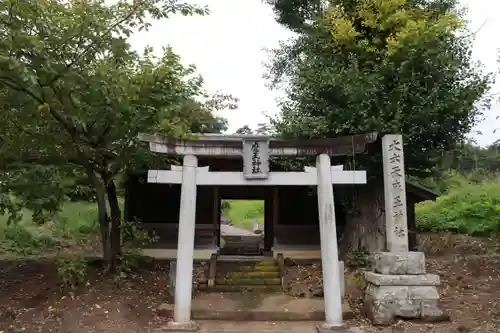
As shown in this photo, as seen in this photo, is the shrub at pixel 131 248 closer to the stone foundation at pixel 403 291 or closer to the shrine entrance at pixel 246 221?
the shrine entrance at pixel 246 221

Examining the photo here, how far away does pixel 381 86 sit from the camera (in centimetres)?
1108

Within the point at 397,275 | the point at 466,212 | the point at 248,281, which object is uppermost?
the point at 466,212

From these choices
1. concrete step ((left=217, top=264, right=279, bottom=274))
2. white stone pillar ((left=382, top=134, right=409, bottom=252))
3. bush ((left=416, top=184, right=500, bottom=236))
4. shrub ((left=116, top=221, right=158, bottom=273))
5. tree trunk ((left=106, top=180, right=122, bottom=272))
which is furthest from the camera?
bush ((left=416, top=184, right=500, bottom=236))

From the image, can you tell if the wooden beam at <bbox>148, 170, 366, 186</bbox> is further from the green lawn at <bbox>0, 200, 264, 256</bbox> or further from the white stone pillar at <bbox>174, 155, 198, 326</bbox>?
the green lawn at <bbox>0, 200, 264, 256</bbox>

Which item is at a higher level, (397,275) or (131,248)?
(131,248)

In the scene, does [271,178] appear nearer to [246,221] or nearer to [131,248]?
[131,248]

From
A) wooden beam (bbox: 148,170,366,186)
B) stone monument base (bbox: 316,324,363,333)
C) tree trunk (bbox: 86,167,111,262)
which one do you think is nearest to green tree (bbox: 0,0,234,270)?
tree trunk (bbox: 86,167,111,262)

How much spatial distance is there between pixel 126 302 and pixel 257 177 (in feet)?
12.8

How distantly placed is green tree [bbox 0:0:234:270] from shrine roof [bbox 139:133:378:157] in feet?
1.12

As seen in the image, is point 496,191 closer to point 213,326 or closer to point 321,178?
point 321,178

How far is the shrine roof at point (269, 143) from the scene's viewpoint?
9242 millimetres

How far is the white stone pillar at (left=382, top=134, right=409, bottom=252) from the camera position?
9211mm

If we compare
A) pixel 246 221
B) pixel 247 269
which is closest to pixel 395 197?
pixel 247 269

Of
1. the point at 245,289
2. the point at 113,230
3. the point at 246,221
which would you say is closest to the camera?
the point at 113,230
